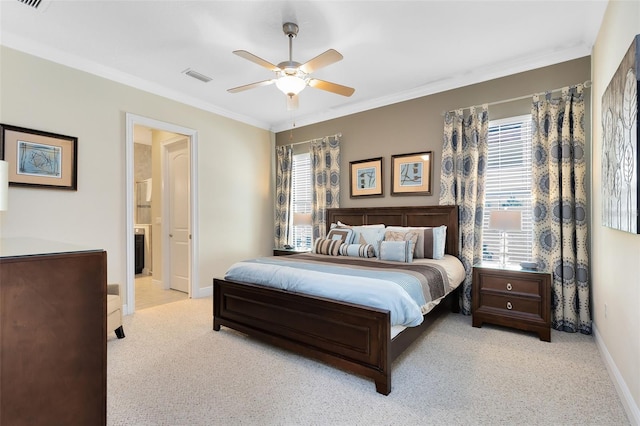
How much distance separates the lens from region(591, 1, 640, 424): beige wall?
5.89ft

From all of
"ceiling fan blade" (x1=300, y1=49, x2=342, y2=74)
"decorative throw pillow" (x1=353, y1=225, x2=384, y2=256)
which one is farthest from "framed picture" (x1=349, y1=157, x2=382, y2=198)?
"ceiling fan blade" (x1=300, y1=49, x2=342, y2=74)

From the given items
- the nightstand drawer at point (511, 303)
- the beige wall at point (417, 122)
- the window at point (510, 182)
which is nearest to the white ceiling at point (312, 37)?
the beige wall at point (417, 122)

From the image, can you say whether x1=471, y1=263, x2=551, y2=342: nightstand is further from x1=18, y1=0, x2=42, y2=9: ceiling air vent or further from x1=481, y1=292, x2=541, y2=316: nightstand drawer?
x1=18, y1=0, x2=42, y2=9: ceiling air vent

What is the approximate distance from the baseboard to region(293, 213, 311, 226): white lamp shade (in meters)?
3.69

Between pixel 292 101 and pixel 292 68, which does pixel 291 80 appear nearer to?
pixel 292 68

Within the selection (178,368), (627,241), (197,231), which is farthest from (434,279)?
(197,231)

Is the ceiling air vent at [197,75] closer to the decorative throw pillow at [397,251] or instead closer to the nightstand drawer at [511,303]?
the decorative throw pillow at [397,251]

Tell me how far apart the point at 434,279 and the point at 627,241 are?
135 cm

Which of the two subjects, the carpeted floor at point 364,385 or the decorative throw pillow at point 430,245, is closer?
the carpeted floor at point 364,385

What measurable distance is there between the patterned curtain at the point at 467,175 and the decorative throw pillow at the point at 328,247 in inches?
58.3

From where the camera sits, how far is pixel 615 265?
222cm

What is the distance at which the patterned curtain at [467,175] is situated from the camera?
3.68 m

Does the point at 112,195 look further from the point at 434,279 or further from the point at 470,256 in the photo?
the point at 470,256

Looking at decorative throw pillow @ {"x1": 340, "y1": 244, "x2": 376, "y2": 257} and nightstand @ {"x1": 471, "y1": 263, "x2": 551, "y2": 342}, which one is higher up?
decorative throw pillow @ {"x1": 340, "y1": 244, "x2": 376, "y2": 257}
